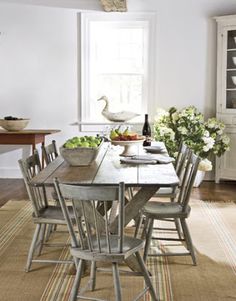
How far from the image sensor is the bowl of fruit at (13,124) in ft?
21.7

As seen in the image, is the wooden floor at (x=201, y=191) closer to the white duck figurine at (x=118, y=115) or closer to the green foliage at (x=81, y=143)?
the white duck figurine at (x=118, y=115)

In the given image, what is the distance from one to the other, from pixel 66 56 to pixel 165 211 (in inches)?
162

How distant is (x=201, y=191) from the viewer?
661 centimetres

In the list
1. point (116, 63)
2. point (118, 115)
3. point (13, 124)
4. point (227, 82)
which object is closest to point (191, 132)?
point (227, 82)

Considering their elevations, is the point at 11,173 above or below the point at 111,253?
below

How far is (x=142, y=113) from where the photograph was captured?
727 centimetres

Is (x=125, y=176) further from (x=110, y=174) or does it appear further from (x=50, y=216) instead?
(x=50, y=216)

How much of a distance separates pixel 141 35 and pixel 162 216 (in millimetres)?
4165

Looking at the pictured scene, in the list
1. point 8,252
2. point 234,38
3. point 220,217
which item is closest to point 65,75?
point 234,38

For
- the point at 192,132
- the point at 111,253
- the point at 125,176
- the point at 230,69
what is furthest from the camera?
the point at 230,69

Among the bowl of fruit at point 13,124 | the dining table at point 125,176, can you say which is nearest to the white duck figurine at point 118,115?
the bowl of fruit at point 13,124

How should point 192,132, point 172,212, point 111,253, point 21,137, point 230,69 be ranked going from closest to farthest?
point 111,253
point 172,212
point 21,137
point 192,132
point 230,69

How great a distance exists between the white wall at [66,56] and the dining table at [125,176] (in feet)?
11.7

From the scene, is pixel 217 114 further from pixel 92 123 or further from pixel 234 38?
pixel 92 123
